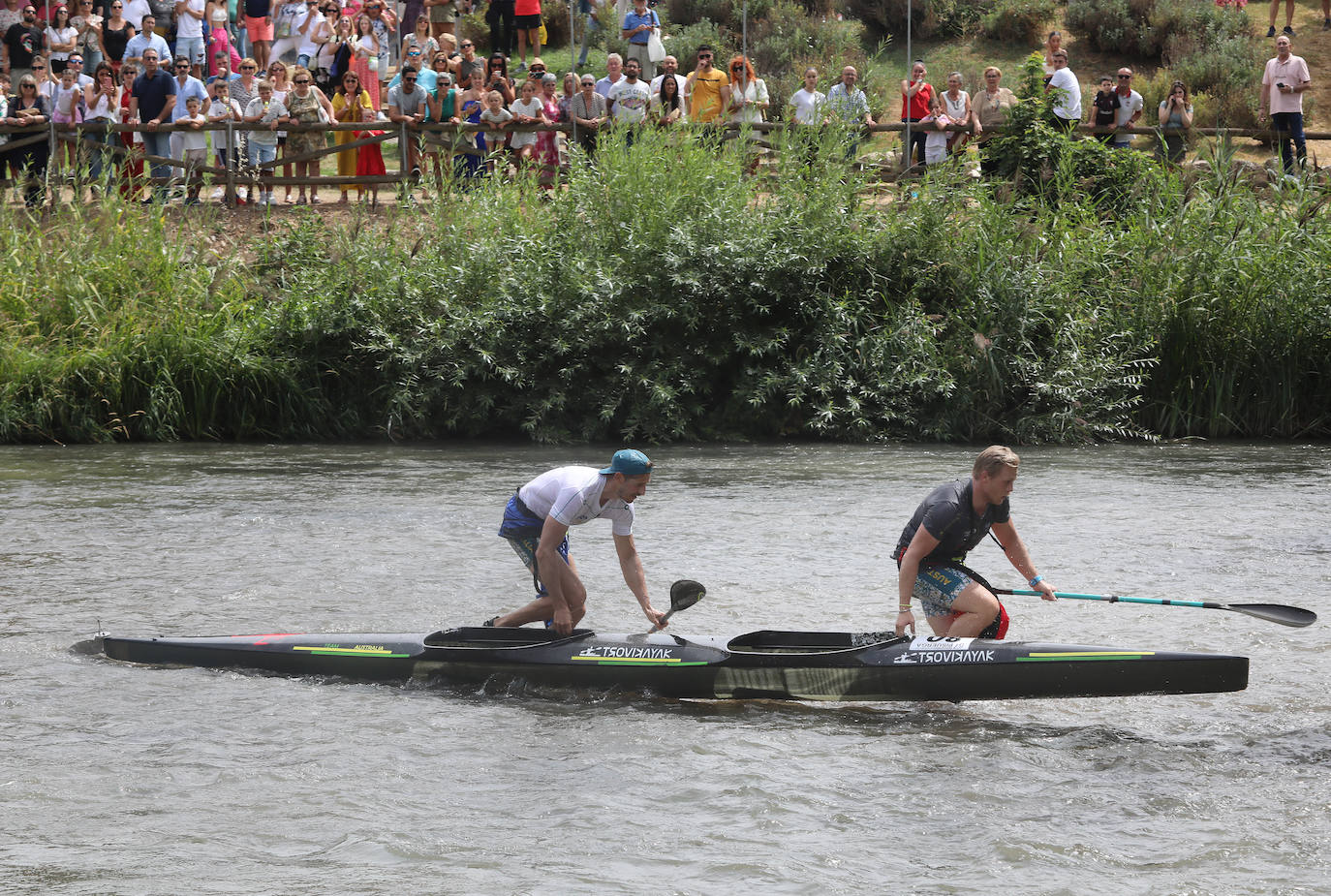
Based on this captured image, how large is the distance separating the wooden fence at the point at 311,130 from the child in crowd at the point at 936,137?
13 centimetres

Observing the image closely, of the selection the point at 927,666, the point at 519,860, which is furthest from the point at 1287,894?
the point at 519,860

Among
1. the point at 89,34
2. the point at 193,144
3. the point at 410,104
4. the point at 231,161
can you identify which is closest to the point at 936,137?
the point at 410,104

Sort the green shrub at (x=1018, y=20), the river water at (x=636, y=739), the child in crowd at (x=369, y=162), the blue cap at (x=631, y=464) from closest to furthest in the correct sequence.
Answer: the river water at (x=636, y=739) → the blue cap at (x=631, y=464) → the child in crowd at (x=369, y=162) → the green shrub at (x=1018, y=20)

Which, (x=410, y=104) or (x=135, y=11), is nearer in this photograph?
(x=410, y=104)

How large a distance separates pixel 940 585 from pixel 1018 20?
25.6 metres

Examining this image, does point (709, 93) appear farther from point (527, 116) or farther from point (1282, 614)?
point (1282, 614)

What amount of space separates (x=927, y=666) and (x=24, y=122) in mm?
15417

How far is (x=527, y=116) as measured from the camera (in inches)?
768

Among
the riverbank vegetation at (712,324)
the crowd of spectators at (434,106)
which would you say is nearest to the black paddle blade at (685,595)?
the riverbank vegetation at (712,324)

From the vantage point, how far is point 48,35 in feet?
65.7

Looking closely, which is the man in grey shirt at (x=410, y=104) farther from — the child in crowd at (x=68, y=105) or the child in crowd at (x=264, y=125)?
the child in crowd at (x=68, y=105)

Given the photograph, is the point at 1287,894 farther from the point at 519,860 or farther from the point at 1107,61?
the point at 1107,61

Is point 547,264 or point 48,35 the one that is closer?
point 547,264

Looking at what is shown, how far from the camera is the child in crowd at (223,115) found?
1934 centimetres
